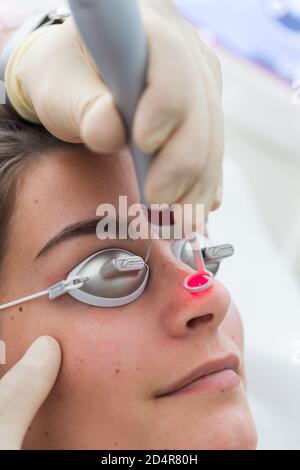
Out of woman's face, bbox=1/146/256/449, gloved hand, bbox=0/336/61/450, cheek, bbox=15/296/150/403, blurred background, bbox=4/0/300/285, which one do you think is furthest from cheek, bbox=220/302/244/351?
blurred background, bbox=4/0/300/285

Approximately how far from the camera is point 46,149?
37.9 inches

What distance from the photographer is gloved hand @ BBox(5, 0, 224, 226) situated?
2.10 feet

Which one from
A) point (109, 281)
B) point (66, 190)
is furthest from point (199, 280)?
point (66, 190)

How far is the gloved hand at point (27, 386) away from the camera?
0.85 meters

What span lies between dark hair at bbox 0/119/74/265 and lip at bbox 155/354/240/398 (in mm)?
314

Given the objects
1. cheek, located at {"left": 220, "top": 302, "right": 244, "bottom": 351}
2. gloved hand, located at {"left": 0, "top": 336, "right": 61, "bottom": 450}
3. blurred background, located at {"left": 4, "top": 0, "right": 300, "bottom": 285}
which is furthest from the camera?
blurred background, located at {"left": 4, "top": 0, "right": 300, "bottom": 285}

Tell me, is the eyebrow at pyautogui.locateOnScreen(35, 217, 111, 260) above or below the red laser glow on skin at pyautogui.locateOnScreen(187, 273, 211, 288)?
above

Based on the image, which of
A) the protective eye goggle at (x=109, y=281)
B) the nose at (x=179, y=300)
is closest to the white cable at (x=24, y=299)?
the protective eye goggle at (x=109, y=281)

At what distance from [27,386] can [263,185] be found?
1435 millimetres

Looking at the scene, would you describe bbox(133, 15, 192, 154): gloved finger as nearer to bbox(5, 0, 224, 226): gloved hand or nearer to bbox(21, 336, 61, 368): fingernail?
bbox(5, 0, 224, 226): gloved hand

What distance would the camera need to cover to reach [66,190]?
0.92 m

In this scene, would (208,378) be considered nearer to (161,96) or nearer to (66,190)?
(66,190)

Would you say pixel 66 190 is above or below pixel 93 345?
Answer: above

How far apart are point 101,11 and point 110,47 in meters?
0.03
